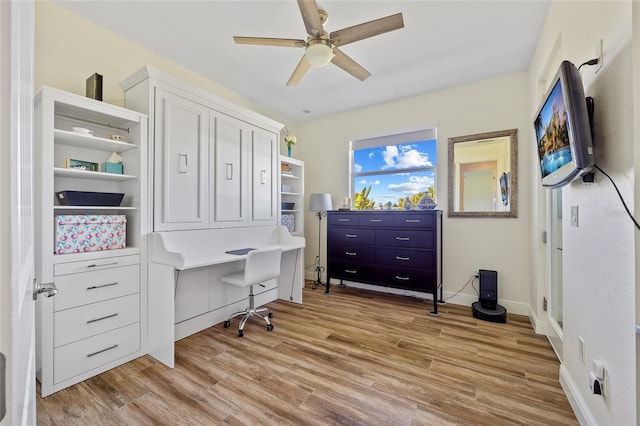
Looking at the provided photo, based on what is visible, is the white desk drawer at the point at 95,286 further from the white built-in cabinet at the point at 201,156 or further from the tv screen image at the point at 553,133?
the tv screen image at the point at 553,133

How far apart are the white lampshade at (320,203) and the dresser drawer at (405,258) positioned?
1061mm

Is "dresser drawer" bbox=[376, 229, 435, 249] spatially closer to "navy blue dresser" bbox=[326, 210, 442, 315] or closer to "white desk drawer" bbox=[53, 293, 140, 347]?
"navy blue dresser" bbox=[326, 210, 442, 315]

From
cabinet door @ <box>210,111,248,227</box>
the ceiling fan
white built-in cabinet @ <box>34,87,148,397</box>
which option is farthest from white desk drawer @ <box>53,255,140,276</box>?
the ceiling fan

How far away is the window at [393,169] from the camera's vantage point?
12.5 ft

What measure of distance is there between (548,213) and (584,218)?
1260mm

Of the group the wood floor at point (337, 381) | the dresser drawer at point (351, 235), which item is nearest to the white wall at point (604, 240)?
the wood floor at point (337, 381)

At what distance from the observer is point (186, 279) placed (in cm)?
271

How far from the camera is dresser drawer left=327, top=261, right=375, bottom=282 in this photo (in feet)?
11.9

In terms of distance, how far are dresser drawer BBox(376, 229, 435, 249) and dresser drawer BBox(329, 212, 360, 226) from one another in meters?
0.34

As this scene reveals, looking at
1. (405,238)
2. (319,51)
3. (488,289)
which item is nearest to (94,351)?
(319,51)

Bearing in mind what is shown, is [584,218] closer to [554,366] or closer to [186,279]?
[554,366]

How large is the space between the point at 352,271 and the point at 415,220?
42.7 inches

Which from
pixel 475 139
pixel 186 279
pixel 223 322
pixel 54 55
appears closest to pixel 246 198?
pixel 186 279

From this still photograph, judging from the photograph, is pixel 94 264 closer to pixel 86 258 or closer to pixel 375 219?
pixel 86 258
